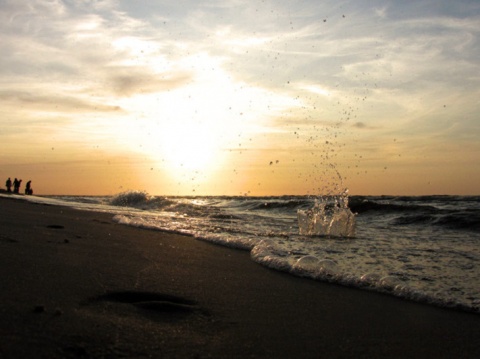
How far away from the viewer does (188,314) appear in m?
2.88

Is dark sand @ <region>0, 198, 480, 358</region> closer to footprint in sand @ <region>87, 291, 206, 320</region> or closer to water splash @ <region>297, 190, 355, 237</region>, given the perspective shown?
footprint in sand @ <region>87, 291, 206, 320</region>

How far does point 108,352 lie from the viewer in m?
2.02

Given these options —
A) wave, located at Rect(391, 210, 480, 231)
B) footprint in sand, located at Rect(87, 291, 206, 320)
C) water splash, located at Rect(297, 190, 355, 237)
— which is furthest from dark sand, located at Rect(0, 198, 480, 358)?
wave, located at Rect(391, 210, 480, 231)

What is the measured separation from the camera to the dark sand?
218 centimetres

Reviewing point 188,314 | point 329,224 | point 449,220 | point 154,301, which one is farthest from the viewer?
point 449,220

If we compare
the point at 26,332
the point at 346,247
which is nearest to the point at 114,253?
the point at 26,332

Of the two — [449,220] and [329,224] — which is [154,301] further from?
[449,220]

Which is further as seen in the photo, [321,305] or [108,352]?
[321,305]

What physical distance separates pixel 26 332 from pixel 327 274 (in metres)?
3.37

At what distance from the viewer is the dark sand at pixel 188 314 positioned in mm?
2184

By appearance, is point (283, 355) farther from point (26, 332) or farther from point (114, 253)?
point (114, 253)

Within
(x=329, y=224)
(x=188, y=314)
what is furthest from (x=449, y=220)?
(x=188, y=314)

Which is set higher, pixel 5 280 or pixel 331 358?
pixel 5 280

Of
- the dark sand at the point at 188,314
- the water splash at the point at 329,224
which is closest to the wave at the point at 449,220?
the water splash at the point at 329,224
